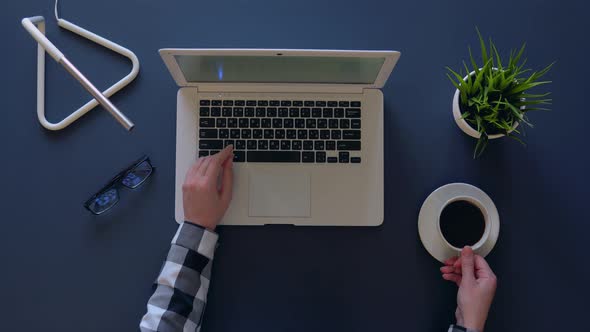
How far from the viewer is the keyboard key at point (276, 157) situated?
2.83ft

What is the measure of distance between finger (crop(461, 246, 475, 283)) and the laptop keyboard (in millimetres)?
277

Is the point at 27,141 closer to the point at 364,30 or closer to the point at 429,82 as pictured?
the point at 364,30

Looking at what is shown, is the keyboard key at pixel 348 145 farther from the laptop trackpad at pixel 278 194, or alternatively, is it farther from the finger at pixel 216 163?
the finger at pixel 216 163

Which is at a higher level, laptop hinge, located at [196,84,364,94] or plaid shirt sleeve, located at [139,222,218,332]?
laptop hinge, located at [196,84,364,94]

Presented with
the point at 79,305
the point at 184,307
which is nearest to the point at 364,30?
the point at 184,307

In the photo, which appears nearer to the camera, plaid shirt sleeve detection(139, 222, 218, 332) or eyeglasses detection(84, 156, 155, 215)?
plaid shirt sleeve detection(139, 222, 218, 332)

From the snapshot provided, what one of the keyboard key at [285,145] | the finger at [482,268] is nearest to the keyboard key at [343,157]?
the keyboard key at [285,145]

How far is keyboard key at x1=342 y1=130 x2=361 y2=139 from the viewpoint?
2.84 feet

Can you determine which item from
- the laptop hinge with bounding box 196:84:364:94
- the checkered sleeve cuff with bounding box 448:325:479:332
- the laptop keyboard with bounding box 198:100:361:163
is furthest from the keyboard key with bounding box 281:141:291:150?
the checkered sleeve cuff with bounding box 448:325:479:332

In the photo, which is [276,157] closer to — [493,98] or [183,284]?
[183,284]

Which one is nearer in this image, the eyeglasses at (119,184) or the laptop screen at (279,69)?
the laptop screen at (279,69)

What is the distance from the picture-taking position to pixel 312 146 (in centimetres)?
86

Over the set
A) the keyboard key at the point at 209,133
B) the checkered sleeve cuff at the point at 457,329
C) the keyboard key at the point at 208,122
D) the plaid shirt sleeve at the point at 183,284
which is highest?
the keyboard key at the point at 208,122

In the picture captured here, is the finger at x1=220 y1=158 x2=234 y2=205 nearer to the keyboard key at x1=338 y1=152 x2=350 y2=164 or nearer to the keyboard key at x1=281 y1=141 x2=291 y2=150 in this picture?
the keyboard key at x1=281 y1=141 x2=291 y2=150
